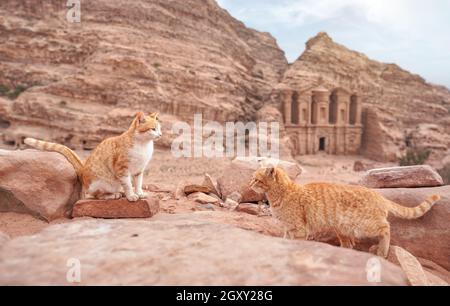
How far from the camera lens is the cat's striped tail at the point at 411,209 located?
508 cm

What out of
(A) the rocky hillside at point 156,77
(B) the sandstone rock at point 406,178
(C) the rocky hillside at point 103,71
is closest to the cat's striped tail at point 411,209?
(B) the sandstone rock at point 406,178

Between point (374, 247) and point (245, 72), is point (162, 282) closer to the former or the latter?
point (374, 247)

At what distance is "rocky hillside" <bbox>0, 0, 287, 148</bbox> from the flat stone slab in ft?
85.6

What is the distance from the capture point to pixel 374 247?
5254 millimetres

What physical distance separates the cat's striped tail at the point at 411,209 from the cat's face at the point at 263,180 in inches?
74.5

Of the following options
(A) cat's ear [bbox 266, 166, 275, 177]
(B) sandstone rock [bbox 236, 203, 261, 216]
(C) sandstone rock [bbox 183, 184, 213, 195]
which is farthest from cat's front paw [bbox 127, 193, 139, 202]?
(C) sandstone rock [bbox 183, 184, 213, 195]

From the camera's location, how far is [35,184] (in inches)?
247

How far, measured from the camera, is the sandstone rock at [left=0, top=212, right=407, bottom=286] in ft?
8.47

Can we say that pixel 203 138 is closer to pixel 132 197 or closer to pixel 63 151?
pixel 63 151

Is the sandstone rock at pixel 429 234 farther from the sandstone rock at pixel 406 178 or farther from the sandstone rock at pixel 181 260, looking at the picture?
the sandstone rock at pixel 181 260

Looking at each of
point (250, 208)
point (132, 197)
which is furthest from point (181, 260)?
point (250, 208)

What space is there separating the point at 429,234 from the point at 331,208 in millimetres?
2174

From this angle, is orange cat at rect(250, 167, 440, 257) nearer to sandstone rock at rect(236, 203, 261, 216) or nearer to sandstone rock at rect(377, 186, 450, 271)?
sandstone rock at rect(377, 186, 450, 271)

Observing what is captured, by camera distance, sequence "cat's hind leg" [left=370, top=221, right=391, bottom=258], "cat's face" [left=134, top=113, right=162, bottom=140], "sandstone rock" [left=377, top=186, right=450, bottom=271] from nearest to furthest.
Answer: "cat's hind leg" [left=370, top=221, right=391, bottom=258], "sandstone rock" [left=377, top=186, right=450, bottom=271], "cat's face" [left=134, top=113, right=162, bottom=140]
